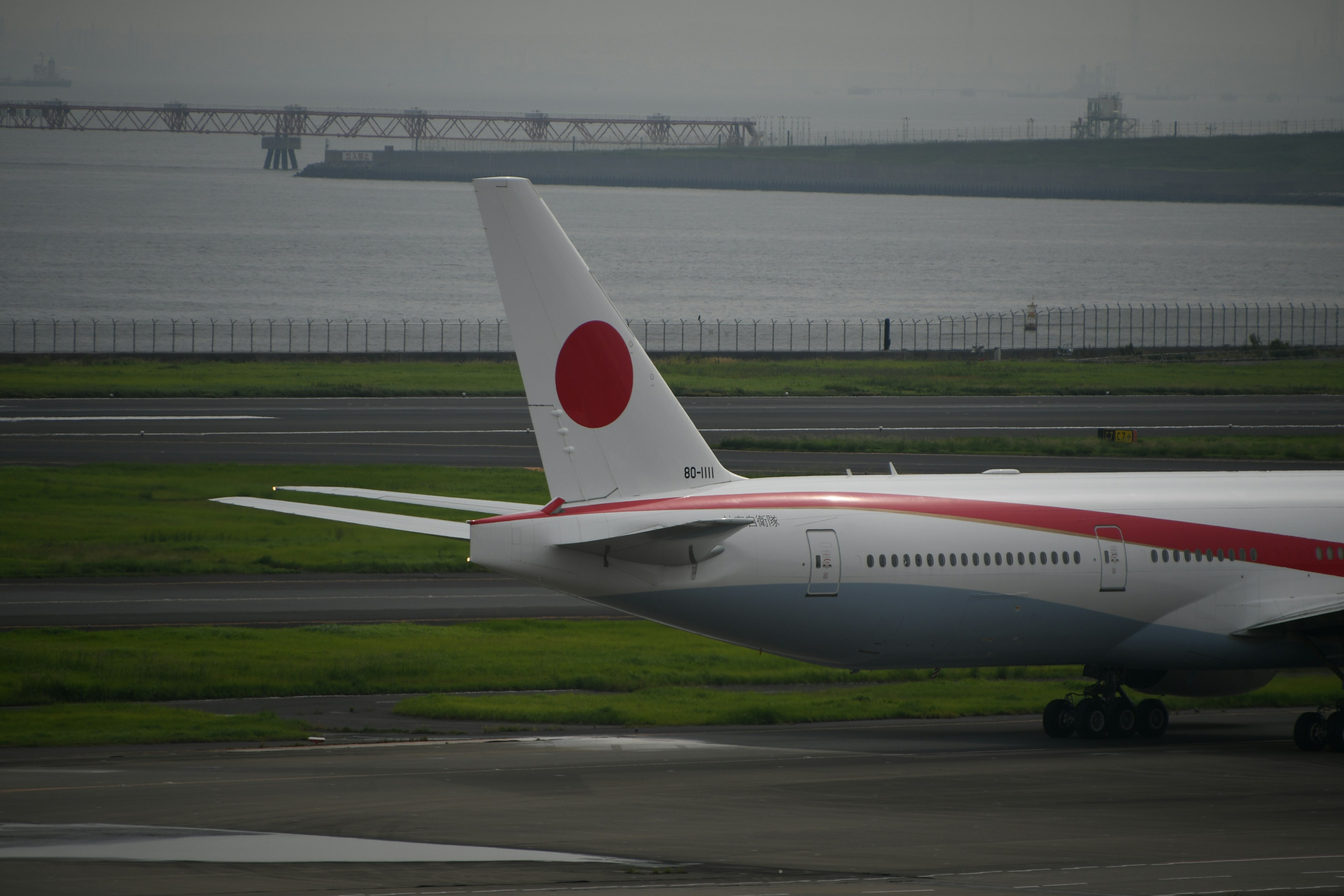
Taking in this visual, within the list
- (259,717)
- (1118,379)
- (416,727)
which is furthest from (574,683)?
(1118,379)

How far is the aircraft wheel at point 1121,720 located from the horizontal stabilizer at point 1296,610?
3008 mm

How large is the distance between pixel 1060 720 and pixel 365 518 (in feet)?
53.8

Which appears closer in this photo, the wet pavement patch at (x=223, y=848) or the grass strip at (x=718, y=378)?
the wet pavement patch at (x=223, y=848)

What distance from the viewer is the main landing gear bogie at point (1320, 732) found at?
32.9 m

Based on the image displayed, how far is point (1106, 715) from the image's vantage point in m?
34.1

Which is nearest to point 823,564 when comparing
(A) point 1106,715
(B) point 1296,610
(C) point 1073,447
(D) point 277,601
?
(A) point 1106,715

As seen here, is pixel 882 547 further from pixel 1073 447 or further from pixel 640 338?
pixel 640 338

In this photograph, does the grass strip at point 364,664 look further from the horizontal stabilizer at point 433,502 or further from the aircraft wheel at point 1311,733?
the aircraft wheel at point 1311,733

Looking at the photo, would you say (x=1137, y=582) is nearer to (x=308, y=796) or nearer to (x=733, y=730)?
(x=733, y=730)

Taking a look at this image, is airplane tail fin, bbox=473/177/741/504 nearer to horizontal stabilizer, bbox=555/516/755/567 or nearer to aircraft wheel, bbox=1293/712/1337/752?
horizontal stabilizer, bbox=555/516/755/567

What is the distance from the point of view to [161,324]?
190 m

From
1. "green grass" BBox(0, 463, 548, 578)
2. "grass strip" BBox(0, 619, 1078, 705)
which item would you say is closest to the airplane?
"grass strip" BBox(0, 619, 1078, 705)

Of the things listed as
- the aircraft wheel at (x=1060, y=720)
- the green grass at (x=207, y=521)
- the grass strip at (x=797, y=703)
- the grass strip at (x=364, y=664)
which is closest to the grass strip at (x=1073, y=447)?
the green grass at (x=207, y=521)

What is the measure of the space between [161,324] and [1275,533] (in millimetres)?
175024
